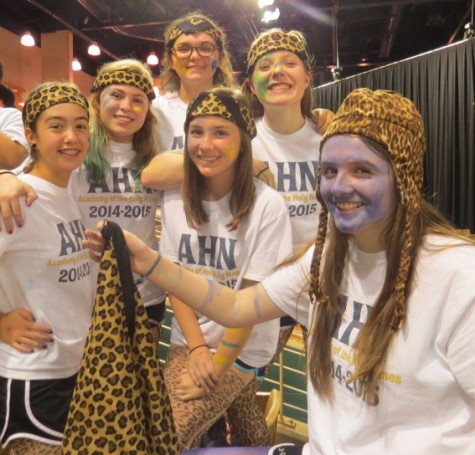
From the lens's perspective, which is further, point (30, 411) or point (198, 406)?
point (198, 406)

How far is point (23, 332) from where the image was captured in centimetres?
180

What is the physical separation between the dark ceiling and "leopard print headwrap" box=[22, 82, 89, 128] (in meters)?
5.89

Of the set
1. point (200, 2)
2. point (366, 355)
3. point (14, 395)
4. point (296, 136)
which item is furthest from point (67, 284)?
point (200, 2)

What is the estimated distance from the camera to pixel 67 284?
1903mm

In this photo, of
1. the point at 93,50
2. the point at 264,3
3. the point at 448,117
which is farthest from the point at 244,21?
the point at 448,117

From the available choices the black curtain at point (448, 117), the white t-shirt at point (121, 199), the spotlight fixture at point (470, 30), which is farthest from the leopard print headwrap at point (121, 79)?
the black curtain at point (448, 117)

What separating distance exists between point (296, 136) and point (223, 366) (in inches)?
45.7

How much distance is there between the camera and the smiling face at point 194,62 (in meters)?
2.65

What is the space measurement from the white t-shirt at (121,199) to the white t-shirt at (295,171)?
57cm

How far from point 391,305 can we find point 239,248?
893mm

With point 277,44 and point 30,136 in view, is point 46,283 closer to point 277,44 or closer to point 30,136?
point 30,136

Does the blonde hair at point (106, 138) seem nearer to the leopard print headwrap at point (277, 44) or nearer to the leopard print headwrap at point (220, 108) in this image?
the leopard print headwrap at point (220, 108)

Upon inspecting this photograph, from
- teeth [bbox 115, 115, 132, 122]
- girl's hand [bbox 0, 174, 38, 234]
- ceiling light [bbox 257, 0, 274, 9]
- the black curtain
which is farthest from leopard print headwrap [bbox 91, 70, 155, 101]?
ceiling light [bbox 257, 0, 274, 9]

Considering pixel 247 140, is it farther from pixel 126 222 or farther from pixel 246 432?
pixel 246 432
